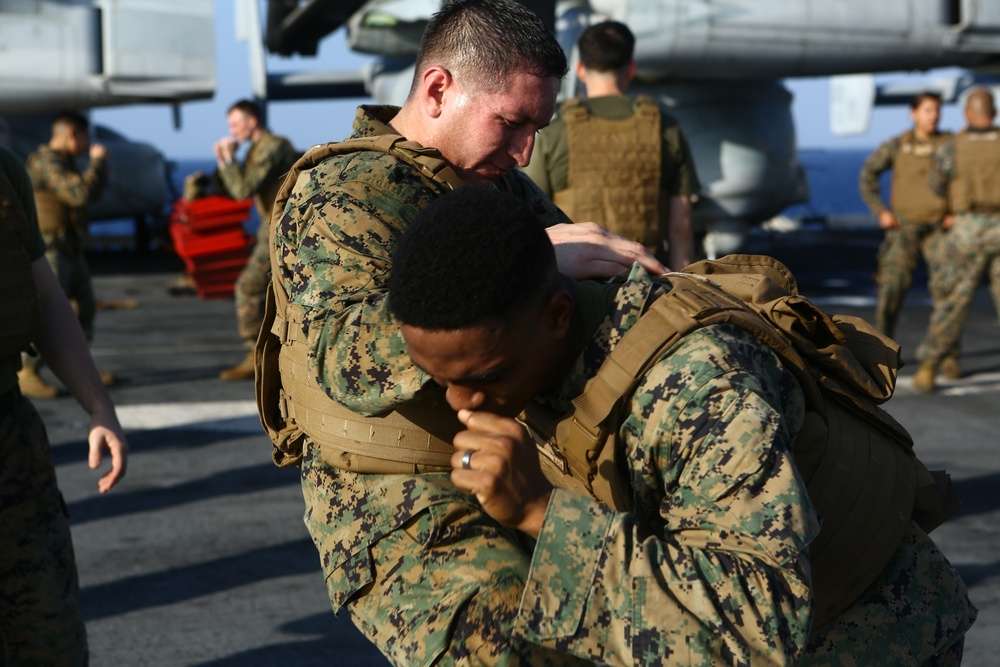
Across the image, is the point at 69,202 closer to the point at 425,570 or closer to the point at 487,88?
the point at 487,88

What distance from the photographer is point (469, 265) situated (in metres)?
1.64

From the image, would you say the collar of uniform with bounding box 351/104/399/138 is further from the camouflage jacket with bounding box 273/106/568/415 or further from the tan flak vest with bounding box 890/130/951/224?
the tan flak vest with bounding box 890/130/951/224

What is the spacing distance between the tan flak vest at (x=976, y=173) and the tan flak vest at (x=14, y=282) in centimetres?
652

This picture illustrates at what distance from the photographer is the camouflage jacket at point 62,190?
8.16m

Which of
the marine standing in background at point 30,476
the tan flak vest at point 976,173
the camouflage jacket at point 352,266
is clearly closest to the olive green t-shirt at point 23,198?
the marine standing in background at point 30,476

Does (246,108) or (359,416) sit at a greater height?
(246,108)

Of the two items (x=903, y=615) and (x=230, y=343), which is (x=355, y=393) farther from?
(x=230, y=343)

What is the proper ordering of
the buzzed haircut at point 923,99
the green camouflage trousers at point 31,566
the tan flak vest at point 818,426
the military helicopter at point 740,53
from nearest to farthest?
the tan flak vest at point 818,426 < the green camouflage trousers at point 31,566 < the buzzed haircut at point 923,99 < the military helicopter at point 740,53

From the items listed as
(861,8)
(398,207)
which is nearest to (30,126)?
(861,8)

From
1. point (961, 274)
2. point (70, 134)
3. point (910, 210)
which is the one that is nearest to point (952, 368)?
point (961, 274)

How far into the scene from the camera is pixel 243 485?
5.78 meters

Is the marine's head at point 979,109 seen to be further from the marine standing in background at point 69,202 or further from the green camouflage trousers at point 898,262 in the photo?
the marine standing in background at point 69,202

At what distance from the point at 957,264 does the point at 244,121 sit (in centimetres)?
492

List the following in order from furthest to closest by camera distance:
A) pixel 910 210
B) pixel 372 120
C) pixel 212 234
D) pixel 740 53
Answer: pixel 212 234 → pixel 740 53 → pixel 910 210 → pixel 372 120
